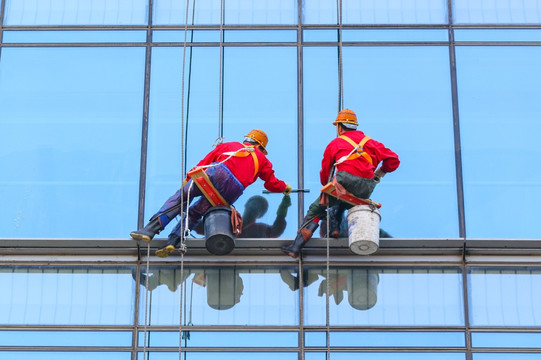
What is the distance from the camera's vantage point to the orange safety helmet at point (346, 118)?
50.7 feet

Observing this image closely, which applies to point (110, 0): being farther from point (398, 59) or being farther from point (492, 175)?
point (492, 175)

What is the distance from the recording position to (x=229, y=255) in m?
15.2

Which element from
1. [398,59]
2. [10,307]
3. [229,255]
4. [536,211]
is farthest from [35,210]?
[536,211]

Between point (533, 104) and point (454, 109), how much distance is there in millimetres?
972

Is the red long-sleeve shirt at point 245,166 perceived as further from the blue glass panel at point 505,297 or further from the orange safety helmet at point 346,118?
the blue glass panel at point 505,297

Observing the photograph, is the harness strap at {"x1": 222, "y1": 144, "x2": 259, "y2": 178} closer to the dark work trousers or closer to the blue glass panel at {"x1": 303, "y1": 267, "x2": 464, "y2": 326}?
the dark work trousers

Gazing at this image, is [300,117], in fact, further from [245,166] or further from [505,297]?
[505,297]

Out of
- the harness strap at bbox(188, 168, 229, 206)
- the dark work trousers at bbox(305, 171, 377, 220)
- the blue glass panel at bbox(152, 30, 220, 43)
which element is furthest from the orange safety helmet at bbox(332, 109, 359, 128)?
the blue glass panel at bbox(152, 30, 220, 43)

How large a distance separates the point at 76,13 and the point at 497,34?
5.25 metres

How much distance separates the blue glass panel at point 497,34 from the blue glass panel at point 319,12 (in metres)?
1.53
